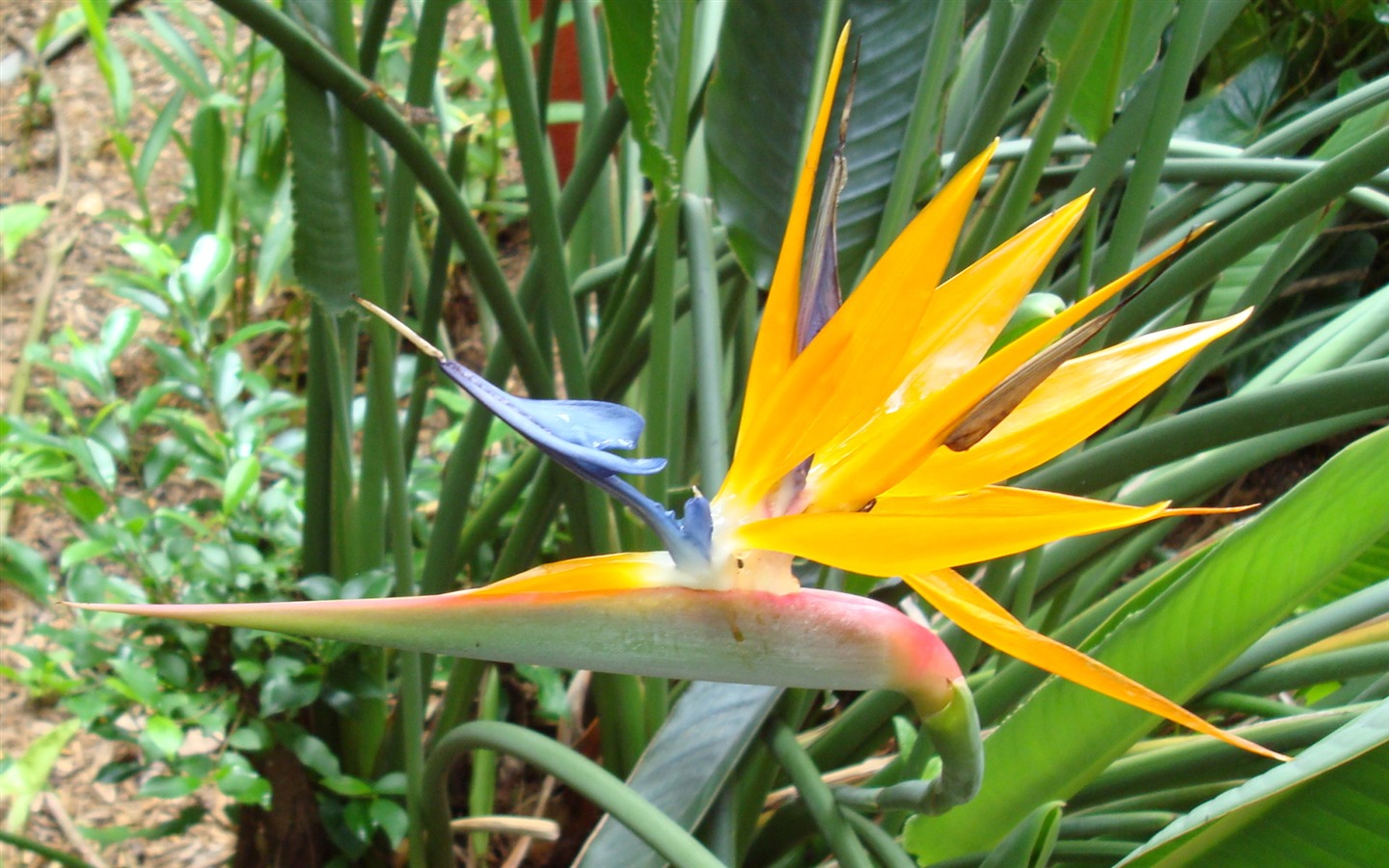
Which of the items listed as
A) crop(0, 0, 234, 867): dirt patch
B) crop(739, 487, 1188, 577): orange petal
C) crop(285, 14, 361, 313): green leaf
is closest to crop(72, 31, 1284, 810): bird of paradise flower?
crop(739, 487, 1188, 577): orange petal

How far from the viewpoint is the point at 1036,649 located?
0.77 ft

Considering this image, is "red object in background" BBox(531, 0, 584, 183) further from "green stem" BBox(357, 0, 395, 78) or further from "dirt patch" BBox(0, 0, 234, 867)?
"green stem" BBox(357, 0, 395, 78)

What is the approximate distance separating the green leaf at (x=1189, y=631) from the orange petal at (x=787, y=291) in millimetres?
191

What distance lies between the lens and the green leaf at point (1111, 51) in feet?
1.59

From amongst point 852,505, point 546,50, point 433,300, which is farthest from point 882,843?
point 546,50

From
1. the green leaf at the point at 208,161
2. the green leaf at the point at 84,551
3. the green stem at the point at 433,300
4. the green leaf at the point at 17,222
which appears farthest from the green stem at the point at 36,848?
the green leaf at the point at 17,222

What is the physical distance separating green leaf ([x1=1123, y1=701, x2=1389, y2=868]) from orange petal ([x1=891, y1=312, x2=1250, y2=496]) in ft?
0.37

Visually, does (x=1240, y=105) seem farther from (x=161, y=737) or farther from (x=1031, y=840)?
(x=161, y=737)

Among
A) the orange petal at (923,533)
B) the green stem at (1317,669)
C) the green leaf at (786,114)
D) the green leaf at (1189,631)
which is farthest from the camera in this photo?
the green leaf at (786,114)

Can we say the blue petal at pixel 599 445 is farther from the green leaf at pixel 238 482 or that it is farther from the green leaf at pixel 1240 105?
the green leaf at pixel 1240 105

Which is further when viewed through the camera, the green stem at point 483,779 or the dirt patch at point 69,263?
the dirt patch at point 69,263

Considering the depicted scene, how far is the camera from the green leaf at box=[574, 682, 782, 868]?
0.46m

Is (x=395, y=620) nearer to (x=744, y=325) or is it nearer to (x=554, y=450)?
(x=554, y=450)

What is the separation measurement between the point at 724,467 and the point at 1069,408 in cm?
25
